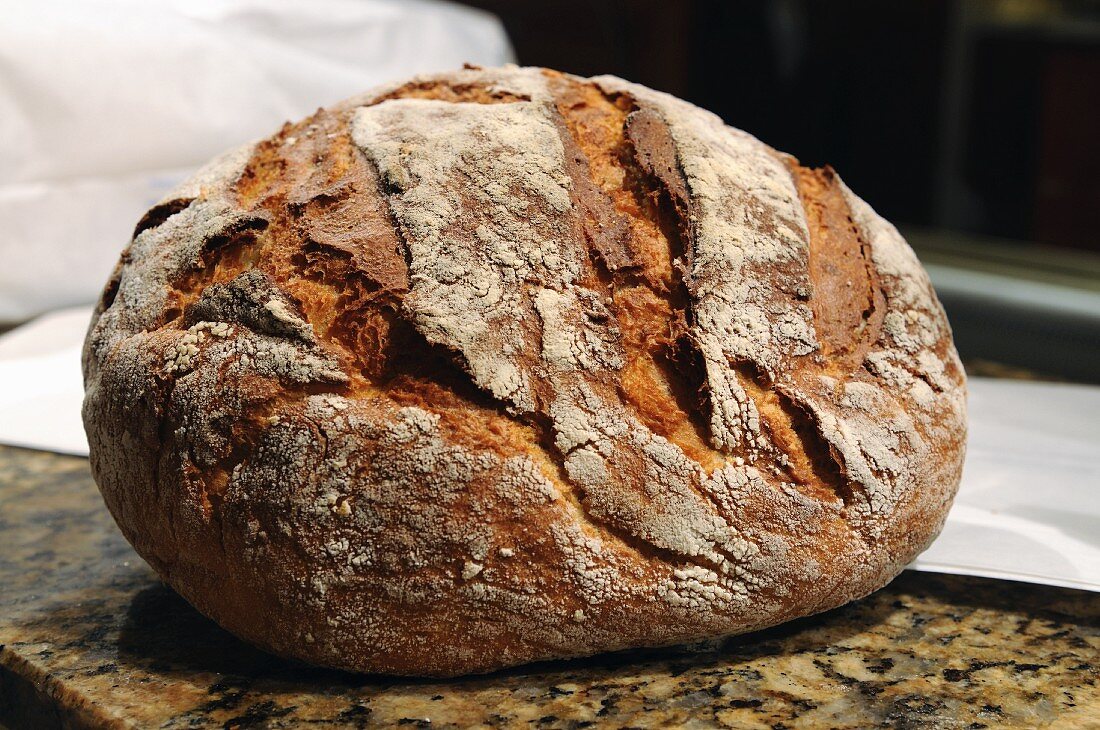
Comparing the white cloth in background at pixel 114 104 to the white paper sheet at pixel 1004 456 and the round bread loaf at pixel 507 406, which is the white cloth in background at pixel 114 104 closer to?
the white paper sheet at pixel 1004 456

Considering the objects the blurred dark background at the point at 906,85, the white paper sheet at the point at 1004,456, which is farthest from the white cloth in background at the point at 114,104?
the blurred dark background at the point at 906,85

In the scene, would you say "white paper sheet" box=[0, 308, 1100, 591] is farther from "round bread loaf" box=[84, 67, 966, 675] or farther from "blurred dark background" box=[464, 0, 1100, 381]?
"blurred dark background" box=[464, 0, 1100, 381]

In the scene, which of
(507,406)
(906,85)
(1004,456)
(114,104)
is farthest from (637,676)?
(906,85)

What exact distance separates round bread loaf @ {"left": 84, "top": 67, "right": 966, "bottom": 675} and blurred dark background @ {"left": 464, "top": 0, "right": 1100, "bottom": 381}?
1.84 m

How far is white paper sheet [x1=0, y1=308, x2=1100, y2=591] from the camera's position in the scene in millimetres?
1249

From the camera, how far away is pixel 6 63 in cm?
240

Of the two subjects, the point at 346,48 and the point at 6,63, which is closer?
the point at 6,63

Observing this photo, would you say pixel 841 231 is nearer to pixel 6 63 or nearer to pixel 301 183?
pixel 301 183

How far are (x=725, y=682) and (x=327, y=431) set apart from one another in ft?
1.39

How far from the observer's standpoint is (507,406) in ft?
3.26

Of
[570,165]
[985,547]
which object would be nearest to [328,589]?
[570,165]

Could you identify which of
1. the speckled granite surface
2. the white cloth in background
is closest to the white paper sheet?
the speckled granite surface

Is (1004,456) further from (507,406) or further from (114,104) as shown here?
(114,104)

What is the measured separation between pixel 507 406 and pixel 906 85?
11.2 feet
